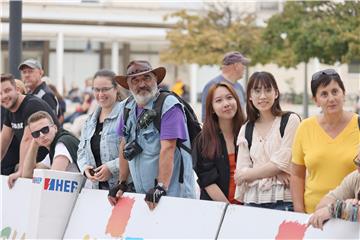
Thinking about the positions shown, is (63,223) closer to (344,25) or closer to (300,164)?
(300,164)

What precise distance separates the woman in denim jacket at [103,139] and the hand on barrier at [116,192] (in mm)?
269

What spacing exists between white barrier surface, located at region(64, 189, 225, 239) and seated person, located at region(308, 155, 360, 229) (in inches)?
34.7

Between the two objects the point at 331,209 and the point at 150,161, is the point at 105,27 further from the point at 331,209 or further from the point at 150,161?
the point at 331,209

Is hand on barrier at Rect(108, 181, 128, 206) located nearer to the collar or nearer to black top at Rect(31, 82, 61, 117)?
black top at Rect(31, 82, 61, 117)

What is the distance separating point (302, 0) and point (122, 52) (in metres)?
31.5

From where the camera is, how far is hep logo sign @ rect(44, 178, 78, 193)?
718 cm

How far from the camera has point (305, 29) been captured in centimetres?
2703

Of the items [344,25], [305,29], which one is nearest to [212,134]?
[344,25]

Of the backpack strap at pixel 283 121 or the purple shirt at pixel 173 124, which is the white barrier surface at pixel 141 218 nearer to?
the purple shirt at pixel 173 124

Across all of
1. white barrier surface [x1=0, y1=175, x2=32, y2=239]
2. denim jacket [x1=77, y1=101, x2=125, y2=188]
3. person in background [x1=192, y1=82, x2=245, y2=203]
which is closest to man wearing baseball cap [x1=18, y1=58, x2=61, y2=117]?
white barrier surface [x1=0, y1=175, x2=32, y2=239]

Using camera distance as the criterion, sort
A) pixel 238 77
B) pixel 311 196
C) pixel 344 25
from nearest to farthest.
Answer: pixel 311 196
pixel 238 77
pixel 344 25

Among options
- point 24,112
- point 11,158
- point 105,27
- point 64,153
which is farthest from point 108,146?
point 105,27

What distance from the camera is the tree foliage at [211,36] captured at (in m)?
Result: 35.9

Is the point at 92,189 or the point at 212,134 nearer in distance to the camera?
the point at 212,134
